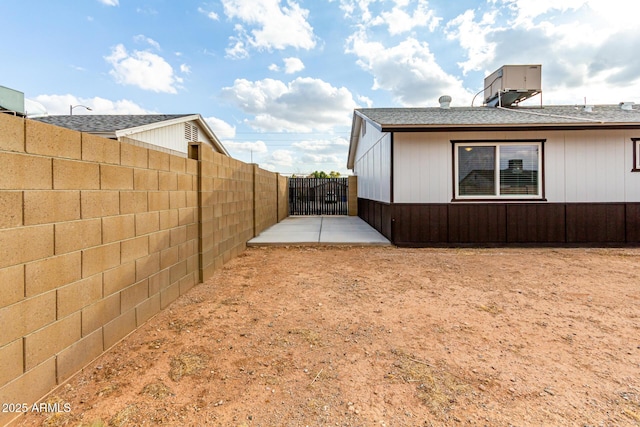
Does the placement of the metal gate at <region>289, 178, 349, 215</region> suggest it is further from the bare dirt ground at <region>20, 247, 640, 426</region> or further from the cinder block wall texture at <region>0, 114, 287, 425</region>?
the cinder block wall texture at <region>0, 114, 287, 425</region>

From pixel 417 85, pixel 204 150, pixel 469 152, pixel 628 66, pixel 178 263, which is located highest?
pixel 417 85

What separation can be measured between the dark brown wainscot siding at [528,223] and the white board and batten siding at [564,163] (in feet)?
0.79

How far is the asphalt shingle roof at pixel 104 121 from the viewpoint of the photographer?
31.8 feet

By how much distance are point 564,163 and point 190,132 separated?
13880mm

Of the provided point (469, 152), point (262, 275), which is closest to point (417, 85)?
point (469, 152)

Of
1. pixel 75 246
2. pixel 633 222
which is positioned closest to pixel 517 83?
pixel 633 222

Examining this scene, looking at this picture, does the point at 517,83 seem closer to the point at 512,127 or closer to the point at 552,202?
the point at 512,127

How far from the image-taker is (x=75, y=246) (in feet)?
6.70

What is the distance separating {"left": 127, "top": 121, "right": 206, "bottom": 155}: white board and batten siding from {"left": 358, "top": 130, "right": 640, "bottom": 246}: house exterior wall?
881 centimetres

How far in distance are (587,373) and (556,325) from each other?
2.92 ft

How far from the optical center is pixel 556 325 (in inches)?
110

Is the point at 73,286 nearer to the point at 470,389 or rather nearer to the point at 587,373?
the point at 470,389

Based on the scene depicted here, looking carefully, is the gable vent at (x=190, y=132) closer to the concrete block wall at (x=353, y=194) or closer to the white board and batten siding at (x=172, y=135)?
the white board and batten siding at (x=172, y=135)

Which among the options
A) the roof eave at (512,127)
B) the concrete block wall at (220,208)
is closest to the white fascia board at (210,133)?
the concrete block wall at (220,208)
